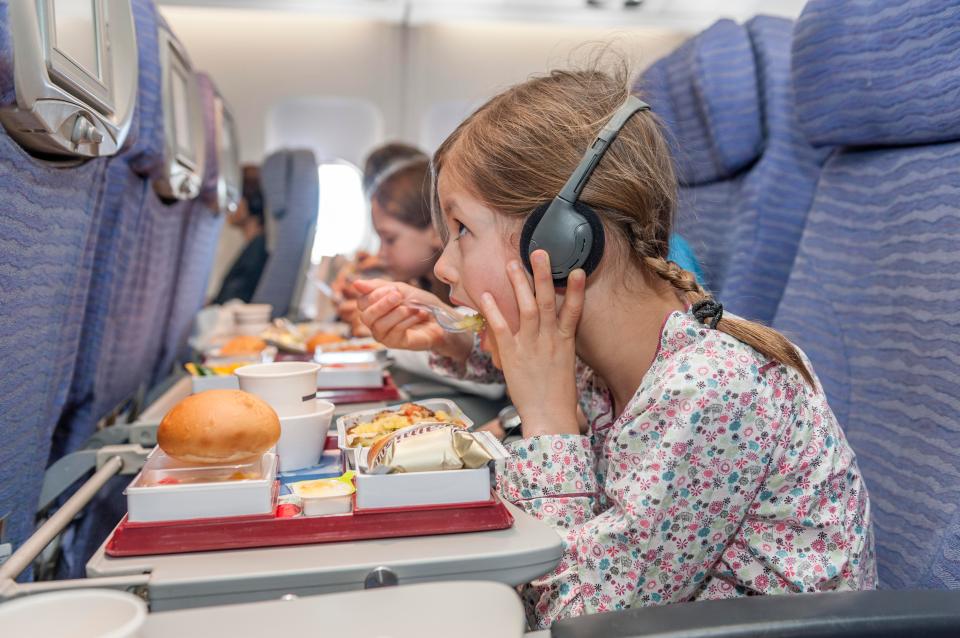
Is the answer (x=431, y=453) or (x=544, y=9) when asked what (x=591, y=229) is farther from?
(x=544, y=9)

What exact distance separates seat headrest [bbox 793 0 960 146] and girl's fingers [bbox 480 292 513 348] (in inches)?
24.8

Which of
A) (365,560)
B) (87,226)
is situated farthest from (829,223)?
(87,226)

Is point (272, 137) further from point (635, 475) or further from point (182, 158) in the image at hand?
point (635, 475)

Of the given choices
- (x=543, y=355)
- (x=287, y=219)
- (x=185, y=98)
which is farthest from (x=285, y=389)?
(x=287, y=219)

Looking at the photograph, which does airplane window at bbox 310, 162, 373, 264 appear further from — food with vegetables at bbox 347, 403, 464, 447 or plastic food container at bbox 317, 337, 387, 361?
food with vegetables at bbox 347, 403, 464, 447

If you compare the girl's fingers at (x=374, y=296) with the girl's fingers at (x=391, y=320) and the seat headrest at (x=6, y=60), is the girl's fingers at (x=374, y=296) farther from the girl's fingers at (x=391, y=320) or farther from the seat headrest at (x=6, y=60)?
the seat headrest at (x=6, y=60)

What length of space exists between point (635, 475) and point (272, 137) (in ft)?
17.2

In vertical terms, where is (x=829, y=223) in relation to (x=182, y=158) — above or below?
below

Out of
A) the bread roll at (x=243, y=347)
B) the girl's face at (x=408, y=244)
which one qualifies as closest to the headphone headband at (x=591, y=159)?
the bread roll at (x=243, y=347)

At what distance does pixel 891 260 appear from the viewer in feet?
3.81

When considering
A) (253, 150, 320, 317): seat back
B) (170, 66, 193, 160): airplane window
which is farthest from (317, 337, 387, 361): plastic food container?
(253, 150, 320, 317): seat back

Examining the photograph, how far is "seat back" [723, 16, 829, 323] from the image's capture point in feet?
5.34

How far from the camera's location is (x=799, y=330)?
4.41 feet

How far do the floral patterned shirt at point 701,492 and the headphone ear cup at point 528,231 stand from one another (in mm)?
180
